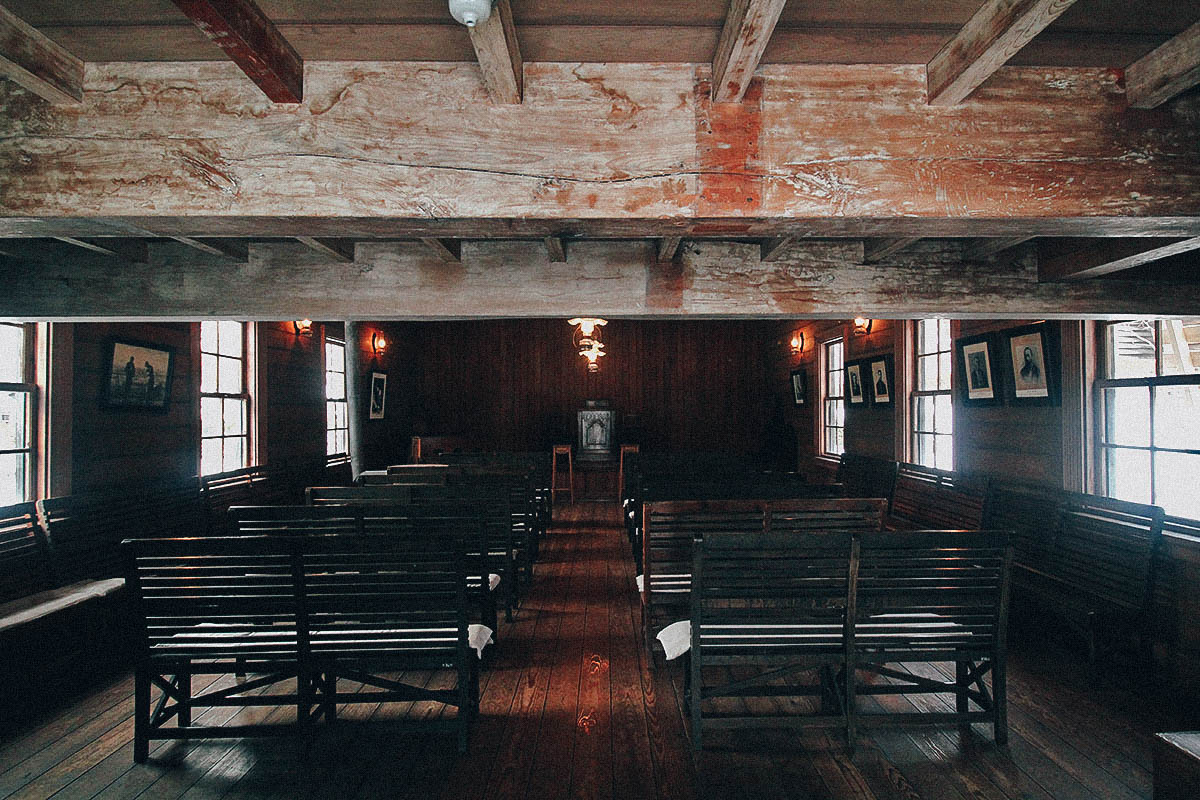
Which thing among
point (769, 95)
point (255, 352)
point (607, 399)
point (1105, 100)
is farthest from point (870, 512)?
point (607, 399)

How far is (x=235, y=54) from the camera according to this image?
4.48ft

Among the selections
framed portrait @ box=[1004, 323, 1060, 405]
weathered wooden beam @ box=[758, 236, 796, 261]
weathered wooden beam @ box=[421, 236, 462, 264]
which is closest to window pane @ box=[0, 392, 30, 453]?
weathered wooden beam @ box=[421, 236, 462, 264]

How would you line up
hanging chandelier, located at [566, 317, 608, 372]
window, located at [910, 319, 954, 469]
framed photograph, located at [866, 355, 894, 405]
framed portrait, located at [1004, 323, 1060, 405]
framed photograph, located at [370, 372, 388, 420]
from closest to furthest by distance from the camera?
framed portrait, located at [1004, 323, 1060, 405] → window, located at [910, 319, 954, 469] → framed photograph, located at [866, 355, 894, 405] → hanging chandelier, located at [566, 317, 608, 372] → framed photograph, located at [370, 372, 388, 420]

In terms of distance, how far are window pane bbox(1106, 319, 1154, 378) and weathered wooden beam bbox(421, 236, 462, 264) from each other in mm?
3760

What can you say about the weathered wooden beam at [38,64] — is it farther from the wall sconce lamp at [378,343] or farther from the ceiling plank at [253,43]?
the wall sconce lamp at [378,343]

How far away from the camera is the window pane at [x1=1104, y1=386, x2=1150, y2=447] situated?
3436 millimetres

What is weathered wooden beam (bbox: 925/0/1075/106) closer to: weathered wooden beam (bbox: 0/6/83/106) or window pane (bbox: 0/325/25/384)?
weathered wooden beam (bbox: 0/6/83/106)

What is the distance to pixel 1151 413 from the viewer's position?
338 centimetres

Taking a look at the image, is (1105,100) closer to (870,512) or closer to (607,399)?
(870,512)

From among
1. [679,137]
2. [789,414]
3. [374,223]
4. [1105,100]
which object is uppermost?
[1105,100]

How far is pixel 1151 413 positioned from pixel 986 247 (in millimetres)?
1511

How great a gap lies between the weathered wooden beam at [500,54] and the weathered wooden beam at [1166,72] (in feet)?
5.21

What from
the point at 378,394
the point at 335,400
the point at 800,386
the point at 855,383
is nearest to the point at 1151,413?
the point at 855,383

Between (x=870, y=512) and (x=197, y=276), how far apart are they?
12.0 ft
